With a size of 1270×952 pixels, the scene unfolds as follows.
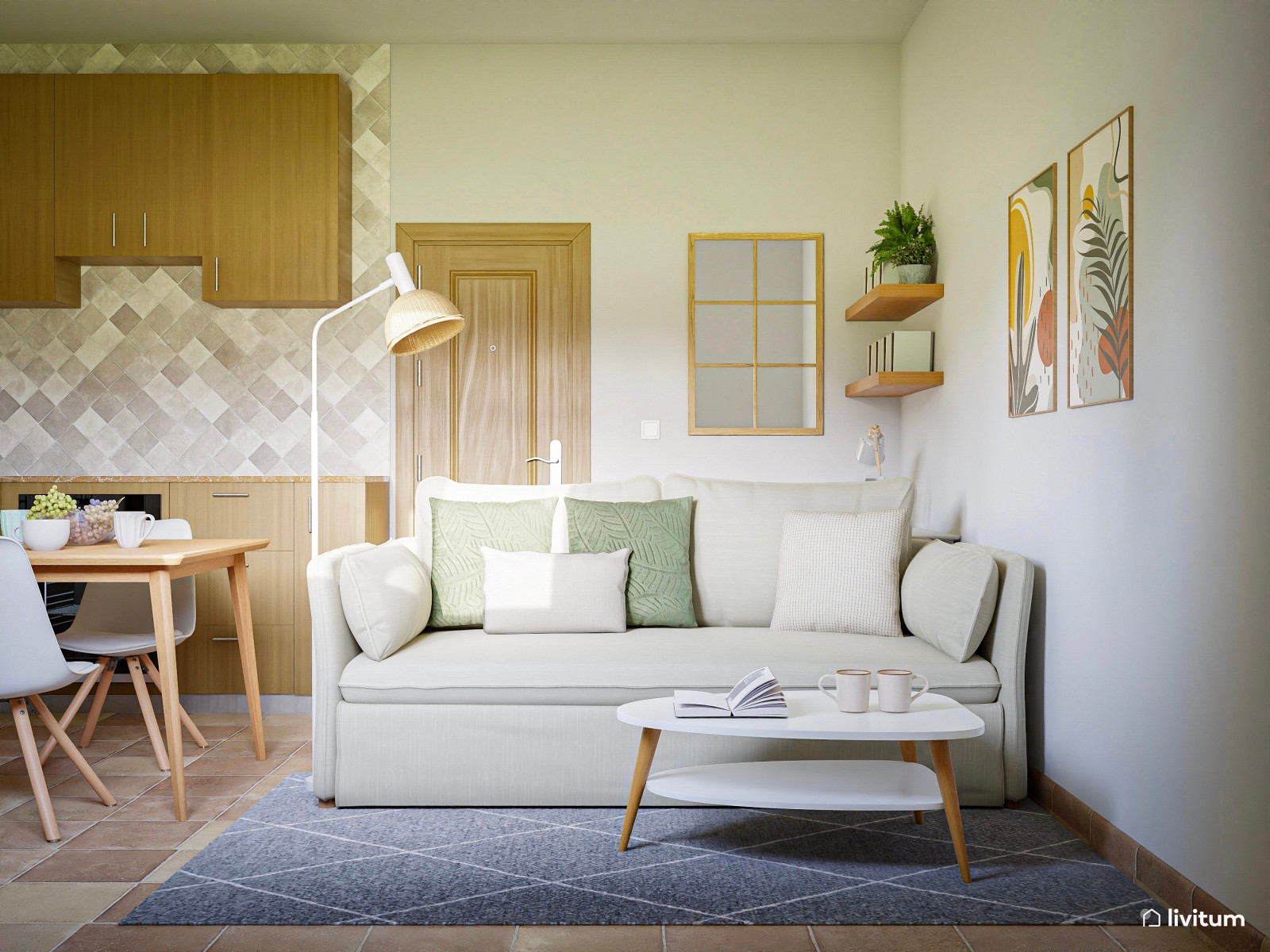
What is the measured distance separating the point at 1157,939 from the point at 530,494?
7.67 feet

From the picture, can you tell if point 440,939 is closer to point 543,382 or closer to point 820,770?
point 820,770

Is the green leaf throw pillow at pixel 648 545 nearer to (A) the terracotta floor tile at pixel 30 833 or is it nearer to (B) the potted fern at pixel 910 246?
(B) the potted fern at pixel 910 246

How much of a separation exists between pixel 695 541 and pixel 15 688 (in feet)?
6.81

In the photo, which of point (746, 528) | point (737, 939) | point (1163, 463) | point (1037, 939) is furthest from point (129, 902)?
point (1163, 463)

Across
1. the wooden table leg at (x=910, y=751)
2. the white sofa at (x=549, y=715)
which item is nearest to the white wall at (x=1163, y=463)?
the white sofa at (x=549, y=715)

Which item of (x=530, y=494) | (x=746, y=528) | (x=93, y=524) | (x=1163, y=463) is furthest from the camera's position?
A: (x=530, y=494)

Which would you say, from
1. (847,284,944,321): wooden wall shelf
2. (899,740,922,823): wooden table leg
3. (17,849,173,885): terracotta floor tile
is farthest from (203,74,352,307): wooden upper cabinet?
(899,740,922,823): wooden table leg

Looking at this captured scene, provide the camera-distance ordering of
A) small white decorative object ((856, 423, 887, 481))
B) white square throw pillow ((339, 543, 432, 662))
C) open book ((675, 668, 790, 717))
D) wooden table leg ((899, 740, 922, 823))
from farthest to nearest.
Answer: small white decorative object ((856, 423, 887, 481)), white square throw pillow ((339, 543, 432, 662)), wooden table leg ((899, 740, 922, 823)), open book ((675, 668, 790, 717))

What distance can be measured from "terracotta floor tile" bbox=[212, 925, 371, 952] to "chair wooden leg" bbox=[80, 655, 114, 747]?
1599 millimetres

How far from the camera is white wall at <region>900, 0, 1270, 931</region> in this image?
73.9 inches

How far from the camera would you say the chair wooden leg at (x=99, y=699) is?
10.9 feet

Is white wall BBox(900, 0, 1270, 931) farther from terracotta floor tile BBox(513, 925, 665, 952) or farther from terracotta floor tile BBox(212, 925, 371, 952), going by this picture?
terracotta floor tile BBox(212, 925, 371, 952)

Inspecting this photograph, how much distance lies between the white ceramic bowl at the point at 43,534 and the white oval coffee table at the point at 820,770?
6.21 ft

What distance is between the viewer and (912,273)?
3.90 m
